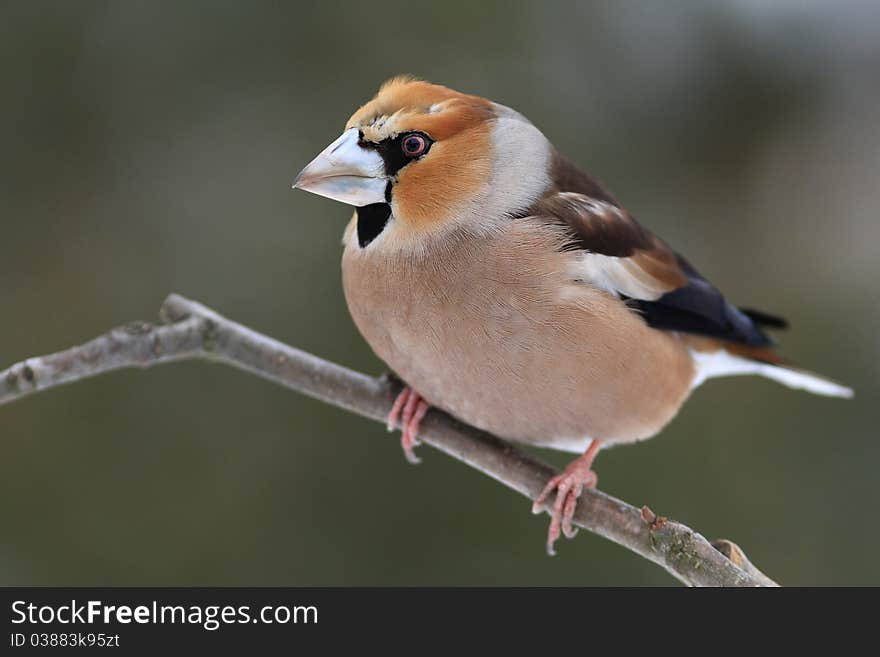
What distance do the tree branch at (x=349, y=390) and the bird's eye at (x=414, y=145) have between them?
1.29 ft

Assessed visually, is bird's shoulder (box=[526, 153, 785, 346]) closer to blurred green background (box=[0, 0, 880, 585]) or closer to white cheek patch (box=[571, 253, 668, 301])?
white cheek patch (box=[571, 253, 668, 301])

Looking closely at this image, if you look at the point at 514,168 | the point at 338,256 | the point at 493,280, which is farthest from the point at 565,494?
the point at 338,256

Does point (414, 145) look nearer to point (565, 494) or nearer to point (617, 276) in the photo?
point (617, 276)

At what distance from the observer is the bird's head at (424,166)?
156 cm

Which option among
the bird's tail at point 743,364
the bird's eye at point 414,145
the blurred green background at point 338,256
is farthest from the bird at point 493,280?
the blurred green background at point 338,256

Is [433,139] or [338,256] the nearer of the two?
[433,139]

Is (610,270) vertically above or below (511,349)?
above

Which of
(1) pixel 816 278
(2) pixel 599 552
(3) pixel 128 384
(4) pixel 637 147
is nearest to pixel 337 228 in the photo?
(3) pixel 128 384

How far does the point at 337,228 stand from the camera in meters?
2.67

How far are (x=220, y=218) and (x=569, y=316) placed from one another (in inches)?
55.1

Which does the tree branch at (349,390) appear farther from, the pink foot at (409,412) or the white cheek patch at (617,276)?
the white cheek patch at (617,276)

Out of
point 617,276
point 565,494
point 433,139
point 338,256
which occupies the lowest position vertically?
point 565,494

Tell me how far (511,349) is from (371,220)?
0.30 metres

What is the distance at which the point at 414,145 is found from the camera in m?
1.60
